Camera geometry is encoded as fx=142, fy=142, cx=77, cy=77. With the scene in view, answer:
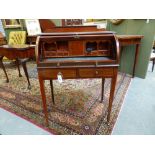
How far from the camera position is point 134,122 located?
69.8 inches

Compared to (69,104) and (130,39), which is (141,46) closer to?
(130,39)

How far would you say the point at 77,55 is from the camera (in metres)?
1.47

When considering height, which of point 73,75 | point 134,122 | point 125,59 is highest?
point 73,75

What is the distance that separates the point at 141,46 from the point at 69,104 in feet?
6.00

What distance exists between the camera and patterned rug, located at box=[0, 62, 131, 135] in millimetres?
1722

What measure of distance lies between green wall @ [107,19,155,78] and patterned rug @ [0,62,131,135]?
0.34m

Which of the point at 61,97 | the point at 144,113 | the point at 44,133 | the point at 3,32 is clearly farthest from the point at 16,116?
the point at 3,32

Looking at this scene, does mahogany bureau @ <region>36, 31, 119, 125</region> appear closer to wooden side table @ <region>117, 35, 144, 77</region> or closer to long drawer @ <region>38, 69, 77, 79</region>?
long drawer @ <region>38, 69, 77, 79</region>

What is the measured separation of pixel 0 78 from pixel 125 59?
281 cm

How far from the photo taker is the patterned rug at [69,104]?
172cm

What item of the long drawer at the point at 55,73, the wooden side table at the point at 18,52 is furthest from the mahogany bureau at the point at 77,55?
the wooden side table at the point at 18,52

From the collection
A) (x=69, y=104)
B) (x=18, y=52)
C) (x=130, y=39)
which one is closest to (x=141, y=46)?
(x=130, y=39)

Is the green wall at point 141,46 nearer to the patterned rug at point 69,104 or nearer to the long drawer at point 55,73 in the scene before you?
the patterned rug at point 69,104
